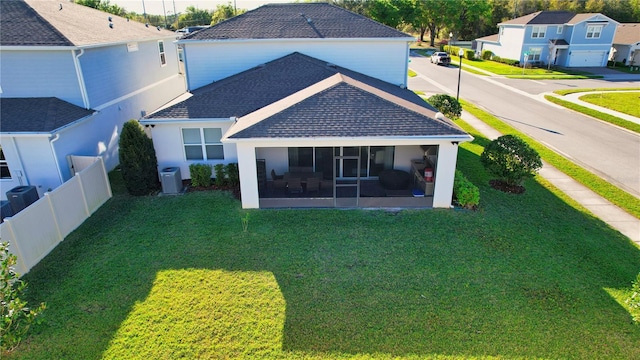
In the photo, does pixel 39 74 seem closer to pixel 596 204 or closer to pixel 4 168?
pixel 4 168

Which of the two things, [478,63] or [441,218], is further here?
[478,63]

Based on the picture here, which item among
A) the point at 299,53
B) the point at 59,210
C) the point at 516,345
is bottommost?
the point at 516,345

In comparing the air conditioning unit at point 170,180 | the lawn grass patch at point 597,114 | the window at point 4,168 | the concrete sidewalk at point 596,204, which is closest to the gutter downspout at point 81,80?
the window at point 4,168

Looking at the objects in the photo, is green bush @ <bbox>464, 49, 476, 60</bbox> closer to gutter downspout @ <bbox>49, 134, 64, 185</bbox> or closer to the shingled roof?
the shingled roof

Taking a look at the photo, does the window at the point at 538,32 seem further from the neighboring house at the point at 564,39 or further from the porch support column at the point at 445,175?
the porch support column at the point at 445,175

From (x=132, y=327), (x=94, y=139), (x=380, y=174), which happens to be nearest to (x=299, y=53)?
(x=380, y=174)

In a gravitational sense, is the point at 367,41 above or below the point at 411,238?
above

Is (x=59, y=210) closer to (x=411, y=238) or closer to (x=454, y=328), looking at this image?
(x=411, y=238)
